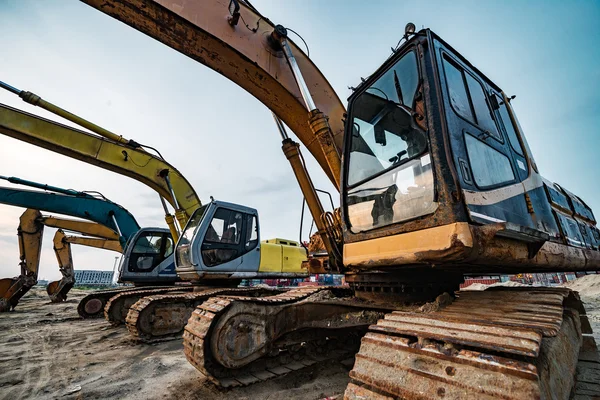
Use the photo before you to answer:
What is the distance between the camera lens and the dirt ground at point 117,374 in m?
2.74

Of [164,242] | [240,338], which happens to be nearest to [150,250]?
[164,242]

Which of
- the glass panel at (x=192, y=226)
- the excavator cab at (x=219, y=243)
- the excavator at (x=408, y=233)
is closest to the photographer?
the excavator at (x=408, y=233)

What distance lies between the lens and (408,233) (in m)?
1.92

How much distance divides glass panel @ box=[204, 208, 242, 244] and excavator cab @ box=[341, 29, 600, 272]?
12.5 feet

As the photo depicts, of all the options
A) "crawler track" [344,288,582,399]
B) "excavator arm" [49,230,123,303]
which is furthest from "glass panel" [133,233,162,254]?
"crawler track" [344,288,582,399]

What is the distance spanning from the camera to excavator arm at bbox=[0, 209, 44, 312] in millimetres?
10211

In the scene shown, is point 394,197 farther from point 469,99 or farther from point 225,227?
point 225,227

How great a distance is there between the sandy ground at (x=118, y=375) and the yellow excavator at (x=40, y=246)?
6.79 metres

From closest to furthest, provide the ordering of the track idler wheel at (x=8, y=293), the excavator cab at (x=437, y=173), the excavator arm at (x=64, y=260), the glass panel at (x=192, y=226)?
the excavator cab at (x=437, y=173), the glass panel at (x=192, y=226), the track idler wheel at (x=8, y=293), the excavator arm at (x=64, y=260)

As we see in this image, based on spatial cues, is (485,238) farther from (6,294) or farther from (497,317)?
(6,294)

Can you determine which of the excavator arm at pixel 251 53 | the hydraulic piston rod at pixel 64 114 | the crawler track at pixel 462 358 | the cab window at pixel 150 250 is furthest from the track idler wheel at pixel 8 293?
the crawler track at pixel 462 358

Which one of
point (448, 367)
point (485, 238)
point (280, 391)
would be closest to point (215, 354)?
point (280, 391)

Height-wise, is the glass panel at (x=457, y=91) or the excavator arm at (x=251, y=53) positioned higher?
the excavator arm at (x=251, y=53)

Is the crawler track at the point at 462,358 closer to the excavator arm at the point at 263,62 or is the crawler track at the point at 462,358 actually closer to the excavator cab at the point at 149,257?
the excavator arm at the point at 263,62
